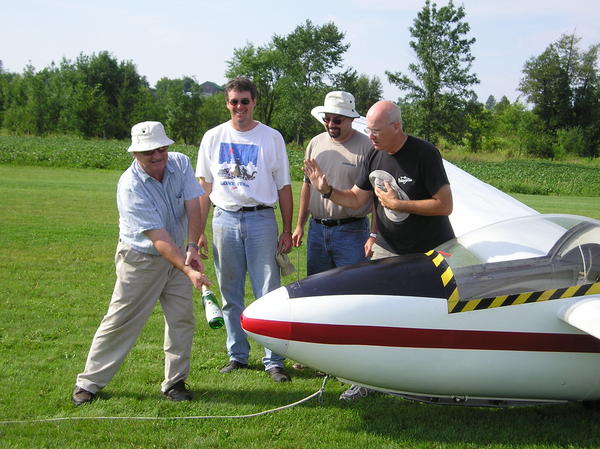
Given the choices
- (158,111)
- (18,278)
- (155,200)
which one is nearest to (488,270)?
(155,200)

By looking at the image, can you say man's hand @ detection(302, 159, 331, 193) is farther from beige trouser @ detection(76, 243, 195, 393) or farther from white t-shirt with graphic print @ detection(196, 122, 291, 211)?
beige trouser @ detection(76, 243, 195, 393)

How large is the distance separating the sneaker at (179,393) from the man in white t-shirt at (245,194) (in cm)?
61

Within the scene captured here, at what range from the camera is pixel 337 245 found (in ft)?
16.8

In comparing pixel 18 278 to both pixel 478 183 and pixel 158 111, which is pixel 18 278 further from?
pixel 158 111

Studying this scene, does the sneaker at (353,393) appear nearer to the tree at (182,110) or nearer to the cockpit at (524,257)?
the cockpit at (524,257)

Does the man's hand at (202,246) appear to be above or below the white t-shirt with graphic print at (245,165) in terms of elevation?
below

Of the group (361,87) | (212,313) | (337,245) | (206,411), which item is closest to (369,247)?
(337,245)

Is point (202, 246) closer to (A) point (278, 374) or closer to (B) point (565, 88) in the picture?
(A) point (278, 374)

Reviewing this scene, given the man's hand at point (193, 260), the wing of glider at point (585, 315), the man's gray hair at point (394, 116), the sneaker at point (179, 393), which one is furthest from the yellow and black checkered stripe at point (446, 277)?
the sneaker at point (179, 393)

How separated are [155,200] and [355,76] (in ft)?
266

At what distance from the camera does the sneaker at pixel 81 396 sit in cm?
443

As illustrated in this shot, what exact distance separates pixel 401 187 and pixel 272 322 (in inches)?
53.5

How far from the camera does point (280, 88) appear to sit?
83.9 m

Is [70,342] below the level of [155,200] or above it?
below
